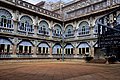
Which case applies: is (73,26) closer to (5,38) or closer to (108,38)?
(5,38)

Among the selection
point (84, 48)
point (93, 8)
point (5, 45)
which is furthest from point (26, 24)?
point (93, 8)

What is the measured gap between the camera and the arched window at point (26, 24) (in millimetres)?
21509

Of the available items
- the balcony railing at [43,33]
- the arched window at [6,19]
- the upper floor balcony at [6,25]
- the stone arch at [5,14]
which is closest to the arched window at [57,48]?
the balcony railing at [43,33]

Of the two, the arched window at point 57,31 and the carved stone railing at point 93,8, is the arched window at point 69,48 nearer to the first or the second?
the arched window at point 57,31

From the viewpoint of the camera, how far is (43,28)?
2489cm

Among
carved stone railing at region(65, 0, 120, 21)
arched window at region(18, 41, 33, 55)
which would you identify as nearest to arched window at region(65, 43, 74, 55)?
carved stone railing at region(65, 0, 120, 21)

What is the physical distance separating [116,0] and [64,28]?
469 inches

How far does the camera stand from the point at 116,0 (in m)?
21.0

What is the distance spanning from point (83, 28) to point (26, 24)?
10832 millimetres

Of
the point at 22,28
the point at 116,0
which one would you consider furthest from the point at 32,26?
the point at 116,0

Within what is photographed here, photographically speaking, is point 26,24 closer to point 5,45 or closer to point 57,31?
point 5,45

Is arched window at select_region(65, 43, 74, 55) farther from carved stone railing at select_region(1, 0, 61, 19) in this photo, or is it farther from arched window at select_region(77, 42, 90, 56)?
carved stone railing at select_region(1, 0, 61, 19)

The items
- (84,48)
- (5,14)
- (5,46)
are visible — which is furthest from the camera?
(84,48)

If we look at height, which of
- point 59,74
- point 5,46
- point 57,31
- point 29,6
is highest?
point 29,6
